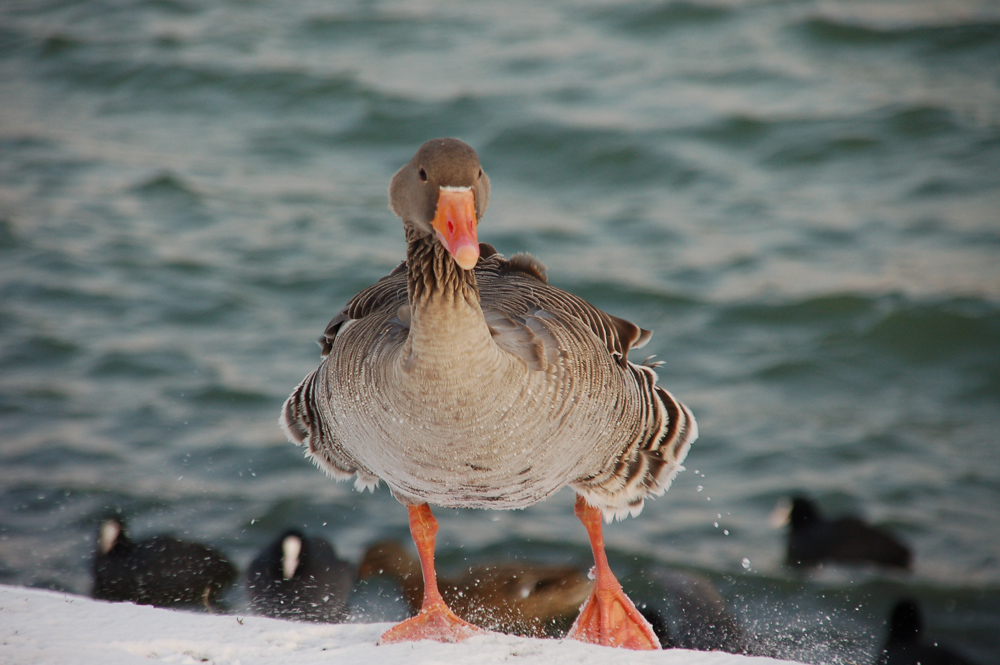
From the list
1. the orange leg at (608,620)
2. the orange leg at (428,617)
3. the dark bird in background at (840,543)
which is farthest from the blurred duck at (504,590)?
the dark bird in background at (840,543)

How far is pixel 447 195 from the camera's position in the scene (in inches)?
139

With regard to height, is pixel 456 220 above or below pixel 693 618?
above

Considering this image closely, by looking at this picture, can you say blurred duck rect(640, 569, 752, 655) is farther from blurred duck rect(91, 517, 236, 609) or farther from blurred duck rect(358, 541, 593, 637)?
blurred duck rect(91, 517, 236, 609)

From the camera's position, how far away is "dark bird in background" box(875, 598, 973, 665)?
4996 millimetres

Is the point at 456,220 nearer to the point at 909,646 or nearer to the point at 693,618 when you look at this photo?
the point at 693,618

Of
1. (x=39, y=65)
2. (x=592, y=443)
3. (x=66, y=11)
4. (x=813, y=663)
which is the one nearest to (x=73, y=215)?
(x=39, y=65)

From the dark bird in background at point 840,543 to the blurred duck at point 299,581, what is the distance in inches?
116

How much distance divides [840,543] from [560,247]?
4.25 meters

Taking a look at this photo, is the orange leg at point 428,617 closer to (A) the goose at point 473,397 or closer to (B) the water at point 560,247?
(A) the goose at point 473,397

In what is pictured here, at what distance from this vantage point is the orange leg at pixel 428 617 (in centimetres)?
450

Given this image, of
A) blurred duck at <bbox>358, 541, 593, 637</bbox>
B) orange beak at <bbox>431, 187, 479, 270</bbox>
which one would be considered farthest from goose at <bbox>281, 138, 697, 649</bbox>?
blurred duck at <bbox>358, 541, 593, 637</bbox>

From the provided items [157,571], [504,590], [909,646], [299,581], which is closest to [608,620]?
[504,590]

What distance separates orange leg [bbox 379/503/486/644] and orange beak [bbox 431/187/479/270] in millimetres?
2038

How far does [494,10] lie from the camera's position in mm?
13891
